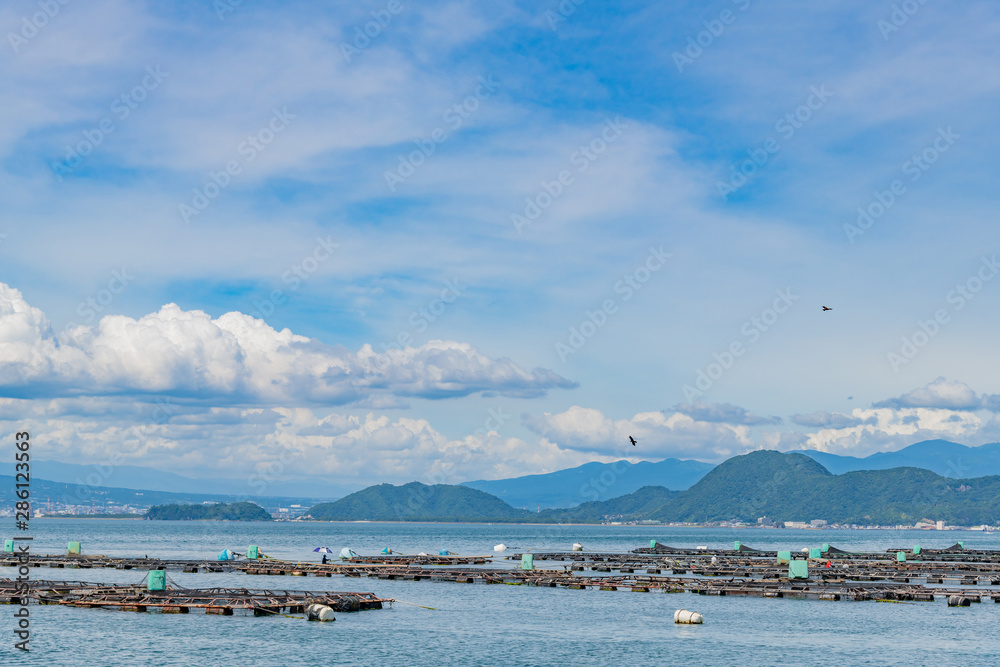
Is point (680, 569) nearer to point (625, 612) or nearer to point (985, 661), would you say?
point (625, 612)

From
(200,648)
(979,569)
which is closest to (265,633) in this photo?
(200,648)

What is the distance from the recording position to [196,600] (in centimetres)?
7062

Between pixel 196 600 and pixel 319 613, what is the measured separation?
1148 cm

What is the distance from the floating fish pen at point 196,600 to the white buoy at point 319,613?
2.99 metres

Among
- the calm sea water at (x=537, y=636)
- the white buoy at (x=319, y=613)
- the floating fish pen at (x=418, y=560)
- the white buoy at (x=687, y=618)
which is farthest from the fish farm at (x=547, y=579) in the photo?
the white buoy at (x=687, y=618)

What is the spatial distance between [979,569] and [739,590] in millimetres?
55025

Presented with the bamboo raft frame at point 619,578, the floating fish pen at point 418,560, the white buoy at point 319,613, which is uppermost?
the white buoy at point 319,613

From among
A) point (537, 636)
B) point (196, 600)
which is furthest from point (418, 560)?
point (537, 636)

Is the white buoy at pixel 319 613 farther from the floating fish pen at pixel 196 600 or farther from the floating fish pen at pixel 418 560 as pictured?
the floating fish pen at pixel 418 560

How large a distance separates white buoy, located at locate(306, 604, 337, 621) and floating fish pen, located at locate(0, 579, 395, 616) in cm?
299

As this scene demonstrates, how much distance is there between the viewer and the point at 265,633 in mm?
59844

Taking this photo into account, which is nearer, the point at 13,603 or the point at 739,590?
the point at 13,603

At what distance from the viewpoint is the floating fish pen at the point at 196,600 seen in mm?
68062

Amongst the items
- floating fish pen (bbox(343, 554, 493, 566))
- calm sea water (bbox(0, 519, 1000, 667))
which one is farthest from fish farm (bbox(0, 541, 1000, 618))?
calm sea water (bbox(0, 519, 1000, 667))
